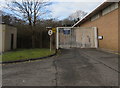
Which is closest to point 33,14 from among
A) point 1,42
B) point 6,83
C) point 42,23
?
point 42,23

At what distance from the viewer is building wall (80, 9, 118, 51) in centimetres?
1042

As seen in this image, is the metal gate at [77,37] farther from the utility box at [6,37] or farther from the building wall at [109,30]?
the utility box at [6,37]

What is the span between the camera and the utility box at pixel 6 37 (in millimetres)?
12045

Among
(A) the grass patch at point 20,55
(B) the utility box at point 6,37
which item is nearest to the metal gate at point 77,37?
(A) the grass patch at point 20,55

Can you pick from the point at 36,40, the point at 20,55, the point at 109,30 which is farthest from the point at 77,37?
the point at 20,55

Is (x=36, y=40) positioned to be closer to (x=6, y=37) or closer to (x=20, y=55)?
(x=6, y=37)

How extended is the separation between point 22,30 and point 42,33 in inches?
117

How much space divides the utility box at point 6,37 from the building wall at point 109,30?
35.2ft

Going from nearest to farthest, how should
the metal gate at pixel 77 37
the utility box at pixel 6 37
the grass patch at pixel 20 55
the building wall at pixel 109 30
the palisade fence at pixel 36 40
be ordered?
the grass patch at pixel 20 55, the building wall at pixel 109 30, the utility box at pixel 6 37, the metal gate at pixel 77 37, the palisade fence at pixel 36 40

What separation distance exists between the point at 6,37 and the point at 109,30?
1094cm

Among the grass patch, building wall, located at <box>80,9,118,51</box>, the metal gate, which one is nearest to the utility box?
the grass patch

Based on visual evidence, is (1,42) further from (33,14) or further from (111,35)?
(111,35)

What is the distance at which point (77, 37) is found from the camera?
16.0 meters

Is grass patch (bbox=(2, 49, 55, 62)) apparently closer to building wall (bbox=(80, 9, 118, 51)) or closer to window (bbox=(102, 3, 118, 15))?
building wall (bbox=(80, 9, 118, 51))
